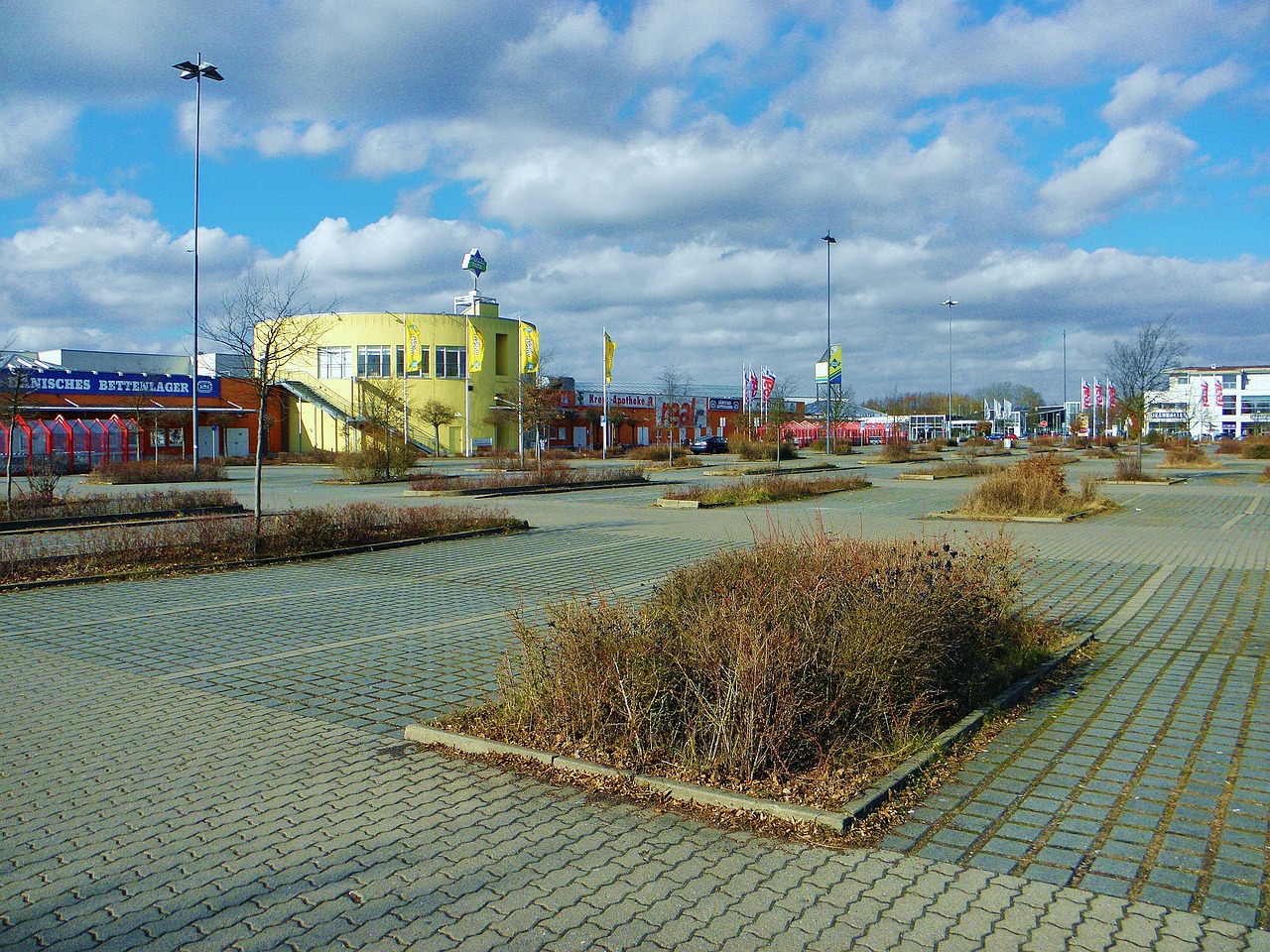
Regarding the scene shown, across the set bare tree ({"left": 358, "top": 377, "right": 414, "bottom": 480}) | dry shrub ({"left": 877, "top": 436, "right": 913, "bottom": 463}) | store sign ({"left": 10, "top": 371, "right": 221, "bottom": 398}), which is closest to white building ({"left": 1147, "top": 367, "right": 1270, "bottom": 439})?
dry shrub ({"left": 877, "top": 436, "right": 913, "bottom": 463})

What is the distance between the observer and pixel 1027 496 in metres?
19.6

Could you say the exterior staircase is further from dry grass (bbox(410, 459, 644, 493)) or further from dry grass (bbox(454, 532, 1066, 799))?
dry grass (bbox(454, 532, 1066, 799))

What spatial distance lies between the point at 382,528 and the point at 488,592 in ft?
17.9

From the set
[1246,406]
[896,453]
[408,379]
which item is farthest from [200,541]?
[1246,406]

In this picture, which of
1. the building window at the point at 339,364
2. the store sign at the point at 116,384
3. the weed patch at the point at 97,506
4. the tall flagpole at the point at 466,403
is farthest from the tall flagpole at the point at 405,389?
the weed patch at the point at 97,506

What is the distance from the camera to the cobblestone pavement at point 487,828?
3.39 metres

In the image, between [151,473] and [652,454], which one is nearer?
[151,473]

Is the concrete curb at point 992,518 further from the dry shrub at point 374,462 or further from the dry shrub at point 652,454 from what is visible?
the dry shrub at point 652,454

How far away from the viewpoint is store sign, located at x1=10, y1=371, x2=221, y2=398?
52.6 meters

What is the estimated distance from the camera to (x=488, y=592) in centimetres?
1084

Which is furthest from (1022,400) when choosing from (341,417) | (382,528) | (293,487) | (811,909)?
(811,909)

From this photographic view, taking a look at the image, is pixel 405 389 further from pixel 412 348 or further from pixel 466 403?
pixel 466 403

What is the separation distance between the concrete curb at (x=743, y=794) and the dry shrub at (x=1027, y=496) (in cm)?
1425

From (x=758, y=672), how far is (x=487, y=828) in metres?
1.49
